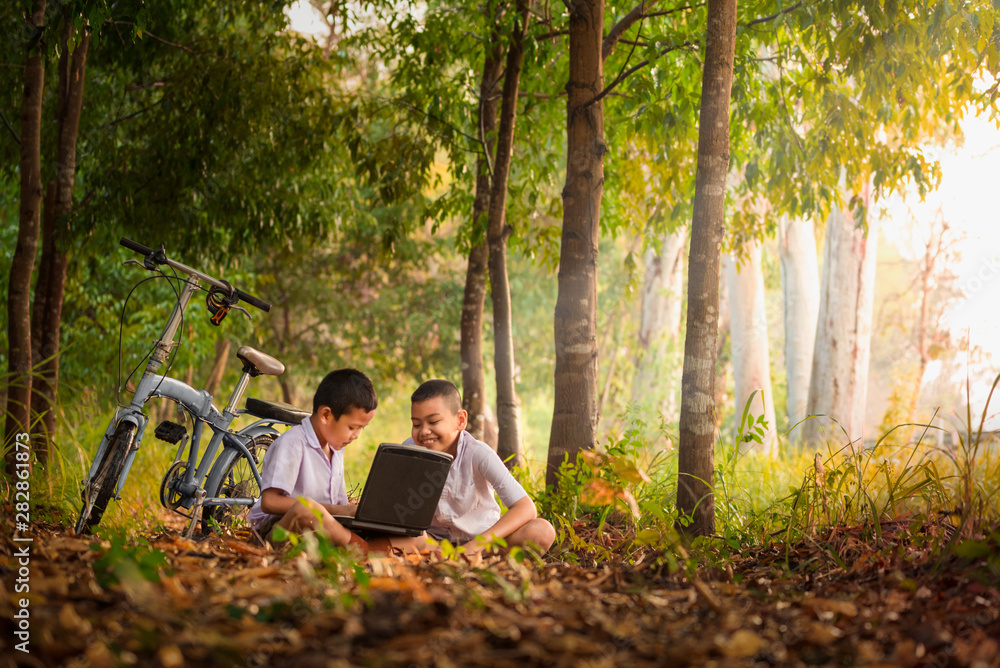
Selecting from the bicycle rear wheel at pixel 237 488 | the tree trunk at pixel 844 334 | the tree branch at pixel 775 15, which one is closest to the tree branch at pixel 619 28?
Answer: the tree branch at pixel 775 15

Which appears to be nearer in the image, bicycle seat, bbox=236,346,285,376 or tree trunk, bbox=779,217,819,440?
bicycle seat, bbox=236,346,285,376

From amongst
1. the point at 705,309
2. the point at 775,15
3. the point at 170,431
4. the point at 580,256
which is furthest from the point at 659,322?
the point at 170,431

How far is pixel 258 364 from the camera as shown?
412 cm

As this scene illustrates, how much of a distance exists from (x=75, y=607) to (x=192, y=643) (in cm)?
40

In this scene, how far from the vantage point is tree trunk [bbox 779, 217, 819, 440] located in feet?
37.4

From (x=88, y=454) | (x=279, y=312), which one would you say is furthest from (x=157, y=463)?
(x=279, y=312)

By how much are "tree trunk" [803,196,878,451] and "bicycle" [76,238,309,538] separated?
7.68m

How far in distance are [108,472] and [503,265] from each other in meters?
3.29

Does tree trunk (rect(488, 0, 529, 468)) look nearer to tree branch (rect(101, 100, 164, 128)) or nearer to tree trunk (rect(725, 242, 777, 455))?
tree branch (rect(101, 100, 164, 128))

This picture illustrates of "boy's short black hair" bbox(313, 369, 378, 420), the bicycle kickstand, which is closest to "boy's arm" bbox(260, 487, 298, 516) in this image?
"boy's short black hair" bbox(313, 369, 378, 420)

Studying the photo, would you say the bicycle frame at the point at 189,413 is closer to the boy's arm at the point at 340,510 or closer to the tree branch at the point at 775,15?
the boy's arm at the point at 340,510

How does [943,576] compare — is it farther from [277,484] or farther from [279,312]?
[279,312]

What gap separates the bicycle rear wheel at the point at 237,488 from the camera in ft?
13.8

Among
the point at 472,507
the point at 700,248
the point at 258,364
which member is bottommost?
the point at 472,507
